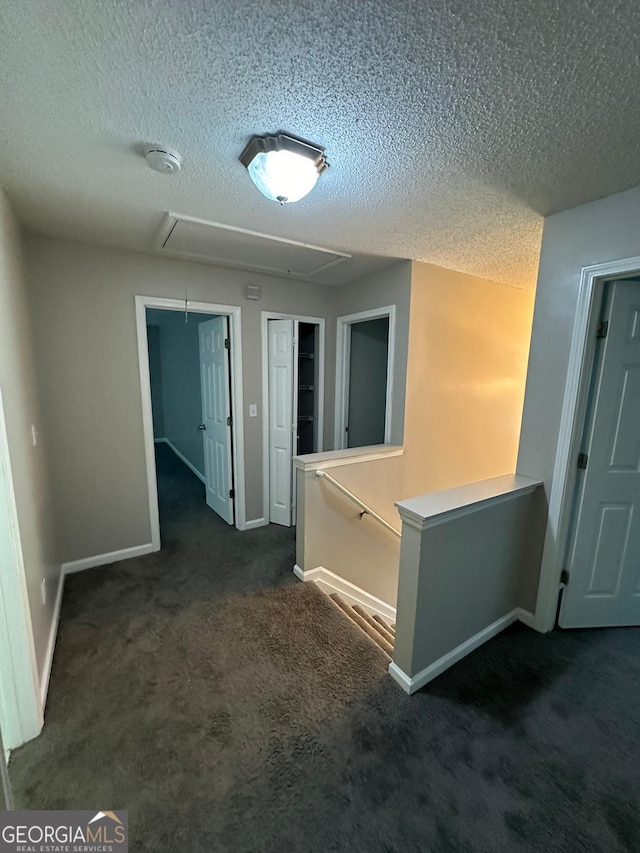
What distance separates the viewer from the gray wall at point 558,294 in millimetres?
1668

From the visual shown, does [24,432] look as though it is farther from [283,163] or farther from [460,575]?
[460,575]

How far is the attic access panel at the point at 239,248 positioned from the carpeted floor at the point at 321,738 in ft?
7.96

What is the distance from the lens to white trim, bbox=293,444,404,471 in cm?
247

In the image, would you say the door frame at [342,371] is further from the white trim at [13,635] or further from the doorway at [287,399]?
the white trim at [13,635]

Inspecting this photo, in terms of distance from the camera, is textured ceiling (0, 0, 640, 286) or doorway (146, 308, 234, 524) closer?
textured ceiling (0, 0, 640, 286)

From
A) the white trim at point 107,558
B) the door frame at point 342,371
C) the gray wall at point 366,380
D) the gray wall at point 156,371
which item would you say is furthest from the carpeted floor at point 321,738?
the gray wall at point 156,371

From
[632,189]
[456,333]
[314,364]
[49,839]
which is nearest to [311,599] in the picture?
[49,839]

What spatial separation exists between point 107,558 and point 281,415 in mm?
1884

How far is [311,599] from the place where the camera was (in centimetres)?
231

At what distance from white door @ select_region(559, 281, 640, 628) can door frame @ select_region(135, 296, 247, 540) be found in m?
2.60

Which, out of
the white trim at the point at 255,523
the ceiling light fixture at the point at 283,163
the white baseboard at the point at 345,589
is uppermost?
the ceiling light fixture at the point at 283,163

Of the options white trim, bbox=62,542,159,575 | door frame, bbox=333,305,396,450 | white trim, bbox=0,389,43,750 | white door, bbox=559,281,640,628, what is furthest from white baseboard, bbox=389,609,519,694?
white trim, bbox=62,542,159,575

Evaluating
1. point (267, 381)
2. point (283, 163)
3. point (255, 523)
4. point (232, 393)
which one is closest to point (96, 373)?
point (232, 393)

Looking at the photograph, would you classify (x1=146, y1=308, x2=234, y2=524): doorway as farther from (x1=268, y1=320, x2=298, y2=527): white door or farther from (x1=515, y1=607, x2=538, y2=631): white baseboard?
(x1=515, y1=607, x2=538, y2=631): white baseboard
